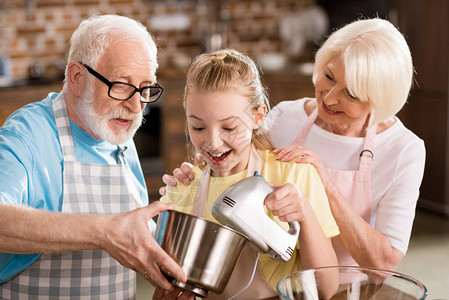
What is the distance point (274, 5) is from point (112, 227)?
4.46 m

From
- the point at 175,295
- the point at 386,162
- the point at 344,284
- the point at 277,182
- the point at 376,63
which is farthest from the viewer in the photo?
the point at 386,162

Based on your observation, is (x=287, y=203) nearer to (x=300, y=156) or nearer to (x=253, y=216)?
(x=253, y=216)

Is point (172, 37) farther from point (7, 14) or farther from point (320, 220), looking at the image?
point (320, 220)

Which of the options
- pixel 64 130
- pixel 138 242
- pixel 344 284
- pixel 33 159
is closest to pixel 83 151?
pixel 64 130

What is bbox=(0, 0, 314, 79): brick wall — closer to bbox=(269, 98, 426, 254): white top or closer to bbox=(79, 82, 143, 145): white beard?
bbox=(269, 98, 426, 254): white top

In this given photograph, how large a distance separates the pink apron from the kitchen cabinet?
281 centimetres

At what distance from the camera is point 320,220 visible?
4.92 ft

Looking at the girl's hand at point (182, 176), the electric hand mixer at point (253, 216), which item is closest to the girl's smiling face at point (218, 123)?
the girl's hand at point (182, 176)

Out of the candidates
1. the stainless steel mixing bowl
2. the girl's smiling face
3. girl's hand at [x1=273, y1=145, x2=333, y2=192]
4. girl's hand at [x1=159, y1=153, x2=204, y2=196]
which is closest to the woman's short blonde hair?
girl's hand at [x1=273, y1=145, x2=333, y2=192]

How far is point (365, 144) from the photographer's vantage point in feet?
6.03

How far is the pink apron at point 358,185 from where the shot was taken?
5.98ft

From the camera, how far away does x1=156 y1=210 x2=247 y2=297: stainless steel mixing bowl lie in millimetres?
1145

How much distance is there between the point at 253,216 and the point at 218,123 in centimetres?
30

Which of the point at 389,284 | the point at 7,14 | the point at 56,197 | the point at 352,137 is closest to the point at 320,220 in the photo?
the point at 389,284
